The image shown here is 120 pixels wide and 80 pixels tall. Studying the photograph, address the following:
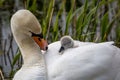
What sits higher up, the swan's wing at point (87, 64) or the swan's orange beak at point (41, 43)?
the swan's orange beak at point (41, 43)

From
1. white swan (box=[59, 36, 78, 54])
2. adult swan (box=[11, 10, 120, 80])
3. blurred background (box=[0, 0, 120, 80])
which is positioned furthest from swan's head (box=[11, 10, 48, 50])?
blurred background (box=[0, 0, 120, 80])

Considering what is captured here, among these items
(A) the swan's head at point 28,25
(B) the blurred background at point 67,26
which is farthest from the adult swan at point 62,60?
(B) the blurred background at point 67,26

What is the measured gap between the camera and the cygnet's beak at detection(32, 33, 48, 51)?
4535 millimetres

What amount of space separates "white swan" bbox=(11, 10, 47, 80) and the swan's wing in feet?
0.42

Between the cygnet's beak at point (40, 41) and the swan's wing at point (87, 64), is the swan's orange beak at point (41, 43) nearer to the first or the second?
the cygnet's beak at point (40, 41)

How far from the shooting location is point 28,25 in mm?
4520

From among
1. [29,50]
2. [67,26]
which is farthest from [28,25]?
[67,26]

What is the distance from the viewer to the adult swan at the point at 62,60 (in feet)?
14.3

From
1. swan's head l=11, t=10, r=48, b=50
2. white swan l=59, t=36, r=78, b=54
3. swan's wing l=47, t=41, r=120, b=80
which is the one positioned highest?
swan's head l=11, t=10, r=48, b=50

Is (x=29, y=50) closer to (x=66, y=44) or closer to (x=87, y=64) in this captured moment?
(x=66, y=44)

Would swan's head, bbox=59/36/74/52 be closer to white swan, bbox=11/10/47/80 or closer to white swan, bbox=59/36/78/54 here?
white swan, bbox=59/36/78/54

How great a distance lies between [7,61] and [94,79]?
6.69 feet

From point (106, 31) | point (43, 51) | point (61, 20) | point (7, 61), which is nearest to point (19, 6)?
point (61, 20)

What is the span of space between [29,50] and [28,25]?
31cm
